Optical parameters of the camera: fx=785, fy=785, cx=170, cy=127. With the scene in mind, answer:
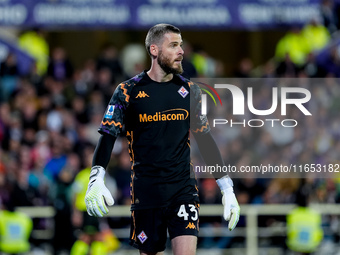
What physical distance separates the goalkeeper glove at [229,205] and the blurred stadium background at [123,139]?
5.03m

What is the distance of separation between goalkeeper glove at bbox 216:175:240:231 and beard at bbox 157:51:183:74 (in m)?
0.99

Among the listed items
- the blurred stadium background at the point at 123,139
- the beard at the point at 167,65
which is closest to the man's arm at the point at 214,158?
the beard at the point at 167,65

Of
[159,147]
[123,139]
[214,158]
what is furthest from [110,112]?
[123,139]

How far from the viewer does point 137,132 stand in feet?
21.2

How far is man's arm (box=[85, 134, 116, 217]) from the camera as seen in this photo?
6.12 metres

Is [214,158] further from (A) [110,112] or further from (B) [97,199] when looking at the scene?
(B) [97,199]

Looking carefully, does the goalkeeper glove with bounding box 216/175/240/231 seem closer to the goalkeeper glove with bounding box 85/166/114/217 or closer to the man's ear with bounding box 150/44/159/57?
the goalkeeper glove with bounding box 85/166/114/217

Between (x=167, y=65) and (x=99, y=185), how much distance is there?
1137 millimetres

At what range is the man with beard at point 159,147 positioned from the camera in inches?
250

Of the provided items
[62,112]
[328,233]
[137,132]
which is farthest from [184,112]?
[62,112]

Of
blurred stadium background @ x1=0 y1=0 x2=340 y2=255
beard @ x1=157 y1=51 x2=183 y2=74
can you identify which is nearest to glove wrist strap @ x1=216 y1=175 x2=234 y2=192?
beard @ x1=157 y1=51 x2=183 y2=74

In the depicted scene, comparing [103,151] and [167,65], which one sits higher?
[167,65]

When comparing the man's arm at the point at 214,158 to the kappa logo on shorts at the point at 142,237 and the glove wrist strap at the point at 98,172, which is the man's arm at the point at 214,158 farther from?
the glove wrist strap at the point at 98,172

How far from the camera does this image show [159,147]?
6402mm
